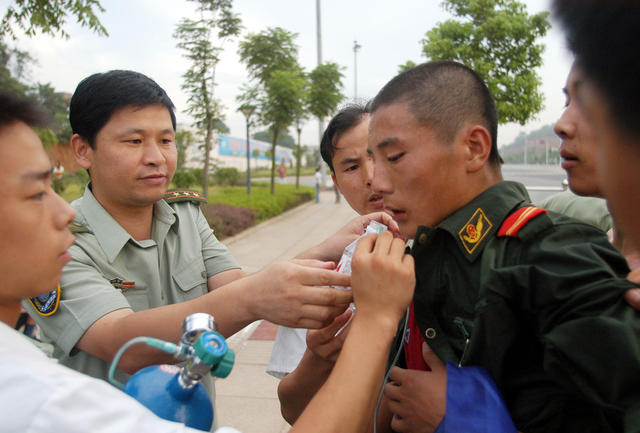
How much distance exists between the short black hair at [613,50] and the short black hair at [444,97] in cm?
39

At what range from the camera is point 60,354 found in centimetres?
153

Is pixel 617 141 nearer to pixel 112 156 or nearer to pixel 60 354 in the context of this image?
pixel 112 156

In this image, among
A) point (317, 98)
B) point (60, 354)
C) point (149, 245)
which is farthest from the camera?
point (317, 98)

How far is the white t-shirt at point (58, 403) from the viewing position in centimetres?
70

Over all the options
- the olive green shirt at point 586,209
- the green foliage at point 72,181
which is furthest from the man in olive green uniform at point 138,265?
the green foliage at point 72,181

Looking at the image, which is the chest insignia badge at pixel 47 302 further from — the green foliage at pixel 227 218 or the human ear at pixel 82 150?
the green foliage at pixel 227 218

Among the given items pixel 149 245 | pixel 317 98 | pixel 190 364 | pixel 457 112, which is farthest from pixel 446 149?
pixel 317 98

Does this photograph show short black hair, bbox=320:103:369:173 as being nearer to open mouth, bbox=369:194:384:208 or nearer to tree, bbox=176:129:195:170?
open mouth, bbox=369:194:384:208

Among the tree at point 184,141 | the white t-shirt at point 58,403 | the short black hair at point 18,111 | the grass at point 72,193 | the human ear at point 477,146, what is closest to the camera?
the white t-shirt at point 58,403

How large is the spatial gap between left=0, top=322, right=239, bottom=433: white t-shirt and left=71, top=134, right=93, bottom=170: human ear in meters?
1.00

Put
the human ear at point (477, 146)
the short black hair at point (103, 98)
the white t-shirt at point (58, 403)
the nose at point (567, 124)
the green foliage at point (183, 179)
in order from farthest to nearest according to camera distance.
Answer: the green foliage at point (183, 179), the short black hair at point (103, 98), the human ear at point (477, 146), the nose at point (567, 124), the white t-shirt at point (58, 403)

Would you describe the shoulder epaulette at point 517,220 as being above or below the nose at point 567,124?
below

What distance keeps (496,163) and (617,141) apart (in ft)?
1.57

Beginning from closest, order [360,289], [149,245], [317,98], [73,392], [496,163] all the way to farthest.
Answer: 1. [73,392]
2. [360,289]
3. [496,163]
4. [149,245]
5. [317,98]
